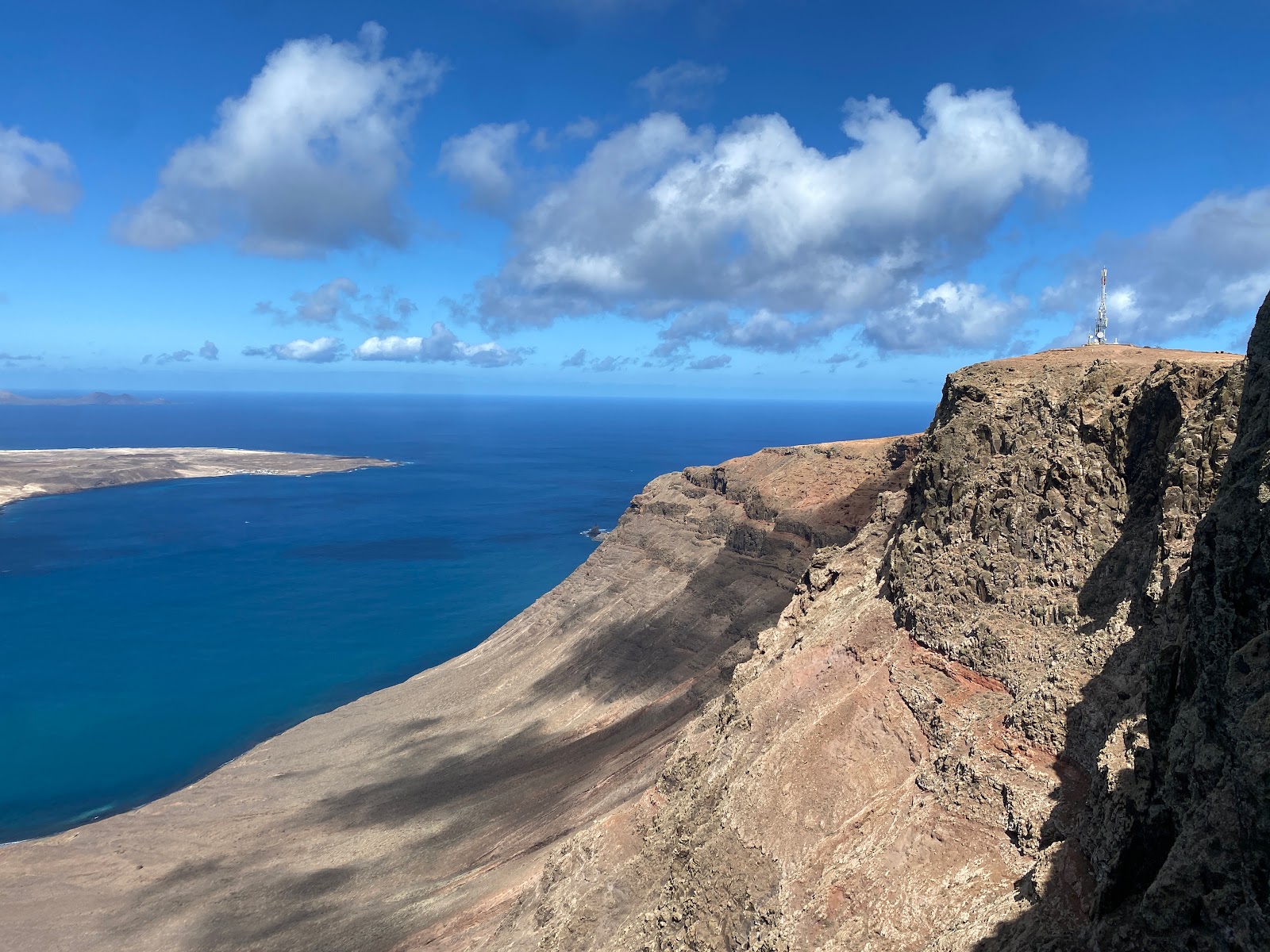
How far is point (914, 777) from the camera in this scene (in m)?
27.3

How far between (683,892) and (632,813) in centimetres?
660

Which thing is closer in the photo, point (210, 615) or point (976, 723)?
point (976, 723)

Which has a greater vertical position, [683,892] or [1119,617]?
[1119,617]

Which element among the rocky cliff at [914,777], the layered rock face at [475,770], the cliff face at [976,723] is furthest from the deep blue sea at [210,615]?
the cliff face at [976,723]

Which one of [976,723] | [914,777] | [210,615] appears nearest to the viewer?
[976,723]

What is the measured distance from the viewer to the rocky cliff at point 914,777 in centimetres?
1427

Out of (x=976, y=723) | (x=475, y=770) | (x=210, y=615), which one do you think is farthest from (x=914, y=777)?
(x=210, y=615)

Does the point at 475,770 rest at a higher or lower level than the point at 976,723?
lower

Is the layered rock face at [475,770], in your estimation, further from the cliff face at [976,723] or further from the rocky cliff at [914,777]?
the cliff face at [976,723]

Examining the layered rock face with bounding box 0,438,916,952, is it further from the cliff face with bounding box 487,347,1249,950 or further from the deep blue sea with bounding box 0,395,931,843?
the deep blue sea with bounding box 0,395,931,843

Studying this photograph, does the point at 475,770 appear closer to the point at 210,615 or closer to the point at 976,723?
the point at 976,723

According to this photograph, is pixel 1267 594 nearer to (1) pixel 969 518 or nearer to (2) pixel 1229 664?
(2) pixel 1229 664

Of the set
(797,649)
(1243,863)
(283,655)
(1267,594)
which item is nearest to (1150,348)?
(797,649)

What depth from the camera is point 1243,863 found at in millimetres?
11305
